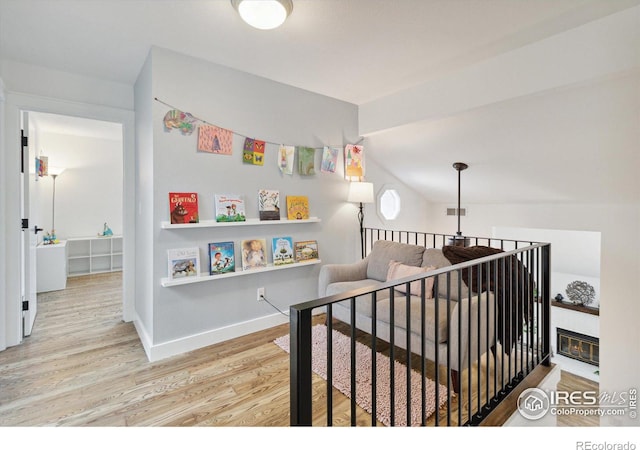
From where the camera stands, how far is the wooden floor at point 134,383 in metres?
1.72

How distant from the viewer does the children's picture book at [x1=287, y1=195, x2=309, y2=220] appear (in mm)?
3031

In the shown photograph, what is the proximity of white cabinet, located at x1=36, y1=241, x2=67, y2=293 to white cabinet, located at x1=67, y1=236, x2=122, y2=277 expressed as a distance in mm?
877

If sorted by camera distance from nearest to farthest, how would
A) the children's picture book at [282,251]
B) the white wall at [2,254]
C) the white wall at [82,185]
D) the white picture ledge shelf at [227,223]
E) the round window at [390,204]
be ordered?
A: 1. the white picture ledge shelf at [227,223]
2. the white wall at [2,254]
3. the children's picture book at [282,251]
4. the round window at [390,204]
5. the white wall at [82,185]

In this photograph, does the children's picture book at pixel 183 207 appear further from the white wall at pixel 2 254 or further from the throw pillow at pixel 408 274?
the throw pillow at pixel 408 274

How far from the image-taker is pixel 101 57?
2.43 metres

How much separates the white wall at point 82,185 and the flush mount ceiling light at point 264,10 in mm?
4918

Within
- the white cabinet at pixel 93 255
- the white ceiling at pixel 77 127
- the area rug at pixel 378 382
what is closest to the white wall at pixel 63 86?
the white ceiling at pixel 77 127

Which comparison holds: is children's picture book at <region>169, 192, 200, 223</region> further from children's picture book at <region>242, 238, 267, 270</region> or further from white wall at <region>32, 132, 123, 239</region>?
white wall at <region>32, 132, 123, 239</region>

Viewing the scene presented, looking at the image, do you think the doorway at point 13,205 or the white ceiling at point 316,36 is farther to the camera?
the doorway at point 13,205

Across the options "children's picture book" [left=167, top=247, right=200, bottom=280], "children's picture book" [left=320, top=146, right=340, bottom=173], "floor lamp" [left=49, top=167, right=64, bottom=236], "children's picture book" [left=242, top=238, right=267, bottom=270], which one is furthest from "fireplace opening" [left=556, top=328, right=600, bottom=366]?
"floor lamp" [left=49, top=167, right=64, bottom=236]

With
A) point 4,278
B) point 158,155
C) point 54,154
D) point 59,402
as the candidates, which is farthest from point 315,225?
point 54,154

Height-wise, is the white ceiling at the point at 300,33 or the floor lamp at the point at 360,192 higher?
the white ceiling at the point at 300,33

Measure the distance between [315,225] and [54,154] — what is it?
4753 mm
